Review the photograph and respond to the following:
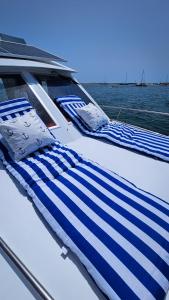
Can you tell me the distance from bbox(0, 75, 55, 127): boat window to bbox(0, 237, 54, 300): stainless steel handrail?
1.96 m

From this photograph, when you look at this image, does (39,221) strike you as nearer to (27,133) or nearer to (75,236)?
(75,236)

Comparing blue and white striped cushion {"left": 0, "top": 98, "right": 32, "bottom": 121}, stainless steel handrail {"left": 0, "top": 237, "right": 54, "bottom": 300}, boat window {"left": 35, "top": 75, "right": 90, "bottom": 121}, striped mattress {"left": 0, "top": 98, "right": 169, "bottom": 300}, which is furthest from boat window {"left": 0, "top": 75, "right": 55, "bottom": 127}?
stainless steel handrail {"left": 0, "top": 237, "right": 54, "bottom": 300}

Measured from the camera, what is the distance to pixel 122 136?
3141 millimetres

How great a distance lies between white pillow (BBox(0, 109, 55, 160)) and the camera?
84.2 inches

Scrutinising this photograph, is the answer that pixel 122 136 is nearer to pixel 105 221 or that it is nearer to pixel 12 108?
pixel 12 108

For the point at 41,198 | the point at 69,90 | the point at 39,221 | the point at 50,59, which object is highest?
the point at 50,59

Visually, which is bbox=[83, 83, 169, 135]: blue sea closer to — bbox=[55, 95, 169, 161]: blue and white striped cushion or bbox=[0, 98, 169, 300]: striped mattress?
bbox=[55, 95, 169, 161]: blue and white striped cushion

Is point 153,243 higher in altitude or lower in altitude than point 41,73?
lower

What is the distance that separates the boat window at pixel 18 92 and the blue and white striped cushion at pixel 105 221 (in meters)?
1.01

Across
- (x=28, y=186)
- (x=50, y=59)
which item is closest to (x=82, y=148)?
(x=28, y=186)

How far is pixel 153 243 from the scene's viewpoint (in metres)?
1.26

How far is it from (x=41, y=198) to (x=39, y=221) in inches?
7.4

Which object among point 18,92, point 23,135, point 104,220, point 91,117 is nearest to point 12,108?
point 23,135

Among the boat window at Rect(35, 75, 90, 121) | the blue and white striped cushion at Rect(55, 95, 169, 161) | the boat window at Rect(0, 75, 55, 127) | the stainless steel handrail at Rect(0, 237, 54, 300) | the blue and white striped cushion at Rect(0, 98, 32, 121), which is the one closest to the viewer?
the stainless steel handrail at Rect(0, 237, 54, 300)
